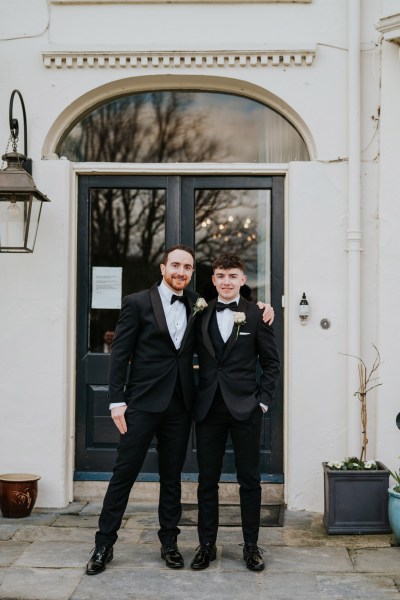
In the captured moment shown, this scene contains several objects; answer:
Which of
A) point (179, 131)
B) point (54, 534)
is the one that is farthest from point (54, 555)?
point (179, 131)

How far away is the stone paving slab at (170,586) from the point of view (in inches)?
174

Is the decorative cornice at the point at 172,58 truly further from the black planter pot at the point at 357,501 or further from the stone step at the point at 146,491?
the stone step at the point at 146,491

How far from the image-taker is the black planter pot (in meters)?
5.51

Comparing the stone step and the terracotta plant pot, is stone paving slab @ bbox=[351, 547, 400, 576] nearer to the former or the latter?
the stone step

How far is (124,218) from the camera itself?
6.49m

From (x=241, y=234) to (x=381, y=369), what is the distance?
1.62m

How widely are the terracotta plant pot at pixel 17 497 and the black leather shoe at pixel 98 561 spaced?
1.27 m

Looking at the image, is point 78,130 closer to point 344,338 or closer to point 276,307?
point 276,307

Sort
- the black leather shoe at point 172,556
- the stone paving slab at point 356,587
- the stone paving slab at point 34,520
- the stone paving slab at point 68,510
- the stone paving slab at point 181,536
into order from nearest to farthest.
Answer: the stone paving slab at point 356,587 < the black leather shoe at point 172,556 < the stone paving slab at point 181,536 < the stone paving slab at point 34,520 < the stone paving slab at point 68,510

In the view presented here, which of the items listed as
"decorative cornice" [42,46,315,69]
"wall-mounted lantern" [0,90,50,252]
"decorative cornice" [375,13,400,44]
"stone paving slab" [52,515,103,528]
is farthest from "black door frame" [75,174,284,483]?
"decorative cornice" [375,13,400,44]

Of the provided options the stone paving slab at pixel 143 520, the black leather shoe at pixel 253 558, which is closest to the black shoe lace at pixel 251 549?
the black leather shoe at pixel 253 558

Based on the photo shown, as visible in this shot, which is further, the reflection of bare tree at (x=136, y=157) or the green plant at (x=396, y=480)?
the reflection of bare tree at (x=136, y=157)

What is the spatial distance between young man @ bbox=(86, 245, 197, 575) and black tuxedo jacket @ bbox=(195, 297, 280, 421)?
0.36 feet

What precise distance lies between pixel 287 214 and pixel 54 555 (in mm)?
3171
